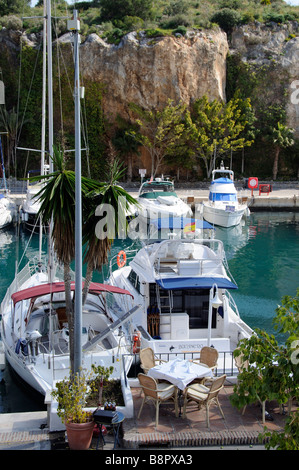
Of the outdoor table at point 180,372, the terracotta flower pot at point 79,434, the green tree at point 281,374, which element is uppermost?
the green tree at point 281,374

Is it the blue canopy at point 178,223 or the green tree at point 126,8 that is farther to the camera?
the green tree at point 126,8

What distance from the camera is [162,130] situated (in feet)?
147

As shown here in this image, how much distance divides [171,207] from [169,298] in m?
18.5

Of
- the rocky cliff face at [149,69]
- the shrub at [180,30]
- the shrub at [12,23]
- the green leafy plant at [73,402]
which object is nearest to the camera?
the green leafy plant at [73,402]

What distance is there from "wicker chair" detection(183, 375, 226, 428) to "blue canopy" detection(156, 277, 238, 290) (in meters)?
3.79

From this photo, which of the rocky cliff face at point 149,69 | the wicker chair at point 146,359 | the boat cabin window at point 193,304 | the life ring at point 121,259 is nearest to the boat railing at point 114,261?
the life ring at point 121,259

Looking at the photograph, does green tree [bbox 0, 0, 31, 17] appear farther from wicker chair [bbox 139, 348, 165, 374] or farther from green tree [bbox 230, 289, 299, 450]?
green tree [bbox 230, 289, 299, 450]

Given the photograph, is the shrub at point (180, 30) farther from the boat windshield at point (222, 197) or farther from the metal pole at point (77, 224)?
the metal pole at point (77, 224)

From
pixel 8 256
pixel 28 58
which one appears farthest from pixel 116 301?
pixel 28 58

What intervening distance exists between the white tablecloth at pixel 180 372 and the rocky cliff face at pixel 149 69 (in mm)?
40279

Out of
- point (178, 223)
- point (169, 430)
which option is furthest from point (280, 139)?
point (169, 430)

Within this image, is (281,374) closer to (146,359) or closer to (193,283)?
(146,359)

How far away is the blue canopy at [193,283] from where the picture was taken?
13.1 m

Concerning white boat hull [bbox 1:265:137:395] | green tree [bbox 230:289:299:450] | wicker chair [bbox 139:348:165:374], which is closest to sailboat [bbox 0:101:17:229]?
white boat hull [bbox 1:265:137:395]
